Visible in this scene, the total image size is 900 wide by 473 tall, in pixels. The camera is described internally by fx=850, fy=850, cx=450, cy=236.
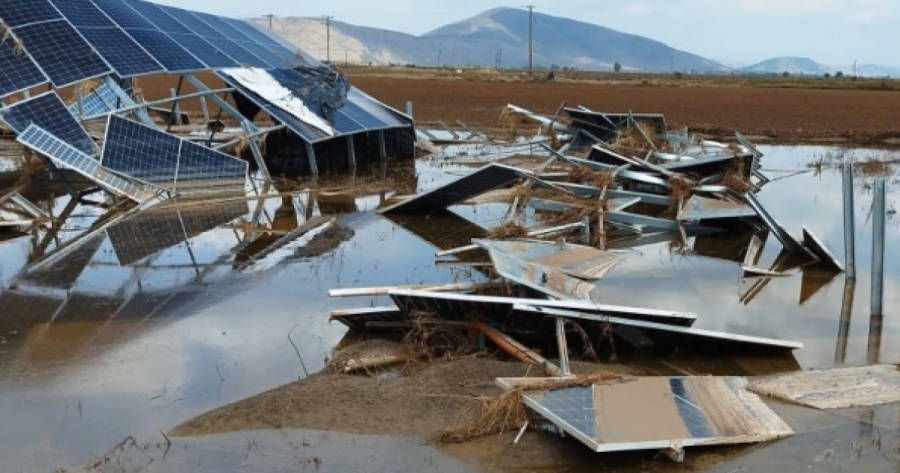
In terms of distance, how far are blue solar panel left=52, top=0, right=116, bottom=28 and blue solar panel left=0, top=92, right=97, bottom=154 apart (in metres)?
2.32

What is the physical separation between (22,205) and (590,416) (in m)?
10.7

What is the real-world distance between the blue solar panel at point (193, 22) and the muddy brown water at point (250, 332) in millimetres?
6826

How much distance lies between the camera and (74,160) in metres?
13.2

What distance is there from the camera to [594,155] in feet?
56.4

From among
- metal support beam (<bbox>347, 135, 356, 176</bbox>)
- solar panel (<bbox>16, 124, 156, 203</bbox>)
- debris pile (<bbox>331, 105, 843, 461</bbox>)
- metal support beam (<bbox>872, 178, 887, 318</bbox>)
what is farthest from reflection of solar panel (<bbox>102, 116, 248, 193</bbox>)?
metal support beam (<bbox>872, 178, 887, 318</bbox>)

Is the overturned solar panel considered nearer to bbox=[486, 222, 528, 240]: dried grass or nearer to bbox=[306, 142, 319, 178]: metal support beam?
bbox=[486, 222, 528, 240]: dried grass

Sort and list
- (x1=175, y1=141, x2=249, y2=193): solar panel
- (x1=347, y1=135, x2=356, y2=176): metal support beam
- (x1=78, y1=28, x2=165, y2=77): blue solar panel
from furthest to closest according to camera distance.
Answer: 1. (x1=347, y1=135, x2=356, y2=176): metal support beam
2. (x1=78, y1=28, x2=165, y2=77): blue solar panel
3. (x1=175, y1=141, x2=249, y2=193): solar panel

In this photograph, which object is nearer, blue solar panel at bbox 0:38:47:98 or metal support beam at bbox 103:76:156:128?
blue solar panel at bbox 0:38:47:98

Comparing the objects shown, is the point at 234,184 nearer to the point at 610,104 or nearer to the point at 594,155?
the point at 594,155

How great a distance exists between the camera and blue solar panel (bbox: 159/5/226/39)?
1914 cm

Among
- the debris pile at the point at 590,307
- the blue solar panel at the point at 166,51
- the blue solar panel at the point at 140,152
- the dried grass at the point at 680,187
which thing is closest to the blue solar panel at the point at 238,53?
the blue solar panel at the point at 166,51

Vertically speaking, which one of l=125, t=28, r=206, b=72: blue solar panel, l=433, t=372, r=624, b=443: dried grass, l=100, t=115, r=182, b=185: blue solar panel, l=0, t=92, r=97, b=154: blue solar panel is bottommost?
l=433, t=372, r=624, b=443: dried grass

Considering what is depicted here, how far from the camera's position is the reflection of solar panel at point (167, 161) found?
13852 millimetres

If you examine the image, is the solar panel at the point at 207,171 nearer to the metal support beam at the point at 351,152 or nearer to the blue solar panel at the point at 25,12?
the blue solar panel at the point at 25,12
